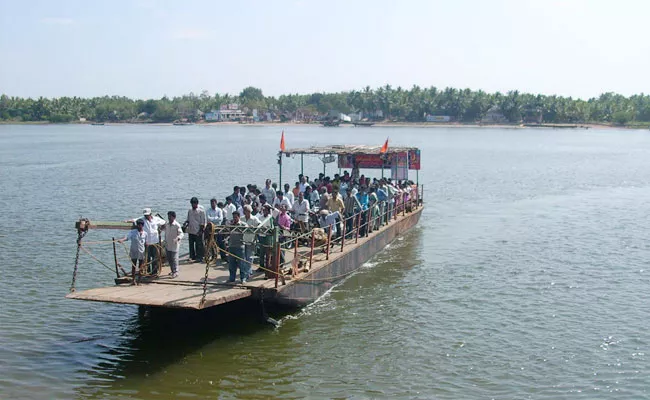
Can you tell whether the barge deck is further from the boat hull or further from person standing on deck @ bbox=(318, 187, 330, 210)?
person standing on deck @ bbox=(318, 187, 330, 210)

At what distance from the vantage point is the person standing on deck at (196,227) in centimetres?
1433

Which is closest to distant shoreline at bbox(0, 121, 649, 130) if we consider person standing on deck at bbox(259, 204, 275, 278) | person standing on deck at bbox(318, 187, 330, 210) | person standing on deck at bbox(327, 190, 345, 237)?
person standing on deck at bbox(318, 187, 330, 210)

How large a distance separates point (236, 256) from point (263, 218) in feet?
9.31

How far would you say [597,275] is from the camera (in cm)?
1920

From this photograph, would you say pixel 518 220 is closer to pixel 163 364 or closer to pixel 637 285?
pixel 637 285

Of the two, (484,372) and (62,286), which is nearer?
(484,372)

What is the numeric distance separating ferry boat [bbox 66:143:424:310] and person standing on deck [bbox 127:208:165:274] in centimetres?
17

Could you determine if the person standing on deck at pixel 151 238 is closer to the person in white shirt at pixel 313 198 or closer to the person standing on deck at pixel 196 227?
the person standing on deck at pixel 196 227

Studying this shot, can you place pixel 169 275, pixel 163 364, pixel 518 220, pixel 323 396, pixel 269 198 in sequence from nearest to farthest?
pixel 323 396 < pixel 163 364 < pixel 169 275 < pixel 269 198 < pixel 518 220

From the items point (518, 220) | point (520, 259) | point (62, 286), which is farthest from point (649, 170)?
point (62, 286)

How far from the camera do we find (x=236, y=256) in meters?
12.8

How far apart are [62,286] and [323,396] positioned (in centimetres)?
897

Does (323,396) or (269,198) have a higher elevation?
(269,198)

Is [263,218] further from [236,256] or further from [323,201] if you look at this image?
[236,256]
